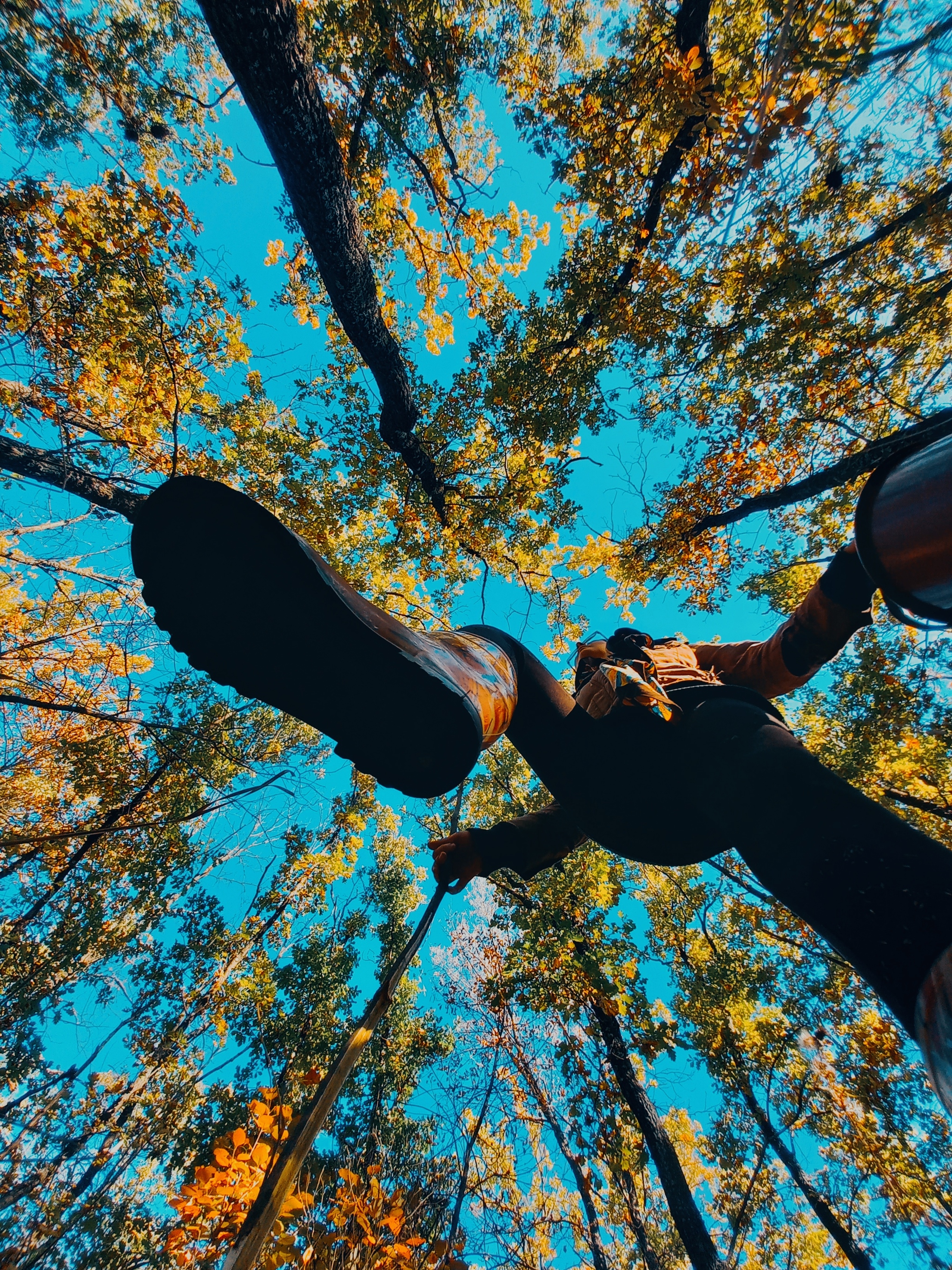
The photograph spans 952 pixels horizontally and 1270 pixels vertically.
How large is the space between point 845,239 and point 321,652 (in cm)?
508

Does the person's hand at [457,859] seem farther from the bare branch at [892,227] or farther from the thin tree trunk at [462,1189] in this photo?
the bare branch at [892,227]

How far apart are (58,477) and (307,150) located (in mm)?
3984

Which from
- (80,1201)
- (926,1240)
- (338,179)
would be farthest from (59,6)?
(926,1240)

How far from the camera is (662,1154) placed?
19.3 ft

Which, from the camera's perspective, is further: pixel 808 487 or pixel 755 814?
pixel 808 487

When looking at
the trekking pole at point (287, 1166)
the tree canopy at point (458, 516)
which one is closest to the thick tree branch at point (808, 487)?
the tree canopy at point (458, 516)

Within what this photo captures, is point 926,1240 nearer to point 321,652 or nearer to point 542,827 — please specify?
point 542,827

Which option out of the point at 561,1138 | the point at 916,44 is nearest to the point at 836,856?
the point at 916,44

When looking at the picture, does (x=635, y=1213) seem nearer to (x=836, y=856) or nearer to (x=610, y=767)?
(x=610, y=767)

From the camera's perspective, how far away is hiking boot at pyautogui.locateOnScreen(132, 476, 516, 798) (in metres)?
1.45

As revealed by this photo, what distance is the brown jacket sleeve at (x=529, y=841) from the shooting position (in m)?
2.68

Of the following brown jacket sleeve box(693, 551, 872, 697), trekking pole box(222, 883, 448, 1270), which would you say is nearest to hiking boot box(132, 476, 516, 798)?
trekking pole box(222, 883, 448, 1270)

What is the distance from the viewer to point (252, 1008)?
721 cm

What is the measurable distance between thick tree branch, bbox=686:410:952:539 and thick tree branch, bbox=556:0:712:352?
2.61 m
